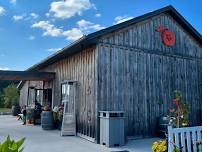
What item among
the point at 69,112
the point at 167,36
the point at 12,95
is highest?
the point at 167,36

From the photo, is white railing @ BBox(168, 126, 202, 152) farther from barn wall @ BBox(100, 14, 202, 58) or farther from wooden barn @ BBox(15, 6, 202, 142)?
barn wall @ BBox(100, 14, 202, 58)

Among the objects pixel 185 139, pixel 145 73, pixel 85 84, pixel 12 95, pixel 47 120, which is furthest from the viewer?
pixel 12 95

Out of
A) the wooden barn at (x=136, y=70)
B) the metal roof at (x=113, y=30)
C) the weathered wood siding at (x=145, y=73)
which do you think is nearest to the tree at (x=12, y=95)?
the metal roof at (x=113, y=30)

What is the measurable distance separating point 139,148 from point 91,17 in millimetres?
7516

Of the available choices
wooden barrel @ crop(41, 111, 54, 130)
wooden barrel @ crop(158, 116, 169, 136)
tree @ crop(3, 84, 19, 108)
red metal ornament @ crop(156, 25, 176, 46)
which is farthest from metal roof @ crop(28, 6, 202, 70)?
tree @ crop(3, 84, 19, 108)

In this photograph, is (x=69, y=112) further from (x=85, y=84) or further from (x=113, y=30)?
(x=113, y=30)

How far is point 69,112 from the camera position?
400 inches

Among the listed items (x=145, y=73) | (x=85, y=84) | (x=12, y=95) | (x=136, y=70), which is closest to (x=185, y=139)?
(x=136, y=70)

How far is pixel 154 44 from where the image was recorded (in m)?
10.6

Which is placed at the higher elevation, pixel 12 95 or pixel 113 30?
pixel 113 30

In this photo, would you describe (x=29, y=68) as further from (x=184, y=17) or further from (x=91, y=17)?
(x=184, y=17)

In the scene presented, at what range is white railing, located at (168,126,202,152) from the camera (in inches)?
186

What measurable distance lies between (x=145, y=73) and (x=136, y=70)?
1.68 ft

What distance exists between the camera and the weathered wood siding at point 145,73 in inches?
357
